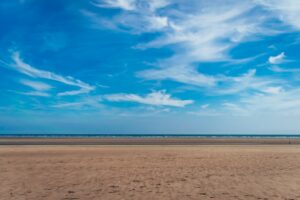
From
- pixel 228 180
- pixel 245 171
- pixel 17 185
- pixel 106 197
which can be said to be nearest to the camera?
pixel 106 197

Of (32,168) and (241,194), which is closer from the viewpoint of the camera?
(241,194)

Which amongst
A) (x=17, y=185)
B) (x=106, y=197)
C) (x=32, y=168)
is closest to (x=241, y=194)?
(x=106, y=197)

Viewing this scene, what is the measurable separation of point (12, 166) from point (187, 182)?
1120 cm

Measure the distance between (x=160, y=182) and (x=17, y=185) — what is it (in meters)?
6.11

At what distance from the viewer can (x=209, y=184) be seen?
12633mm

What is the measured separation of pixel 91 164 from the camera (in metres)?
18.7

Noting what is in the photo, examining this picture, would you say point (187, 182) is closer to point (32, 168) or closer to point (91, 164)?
point (91, 164)

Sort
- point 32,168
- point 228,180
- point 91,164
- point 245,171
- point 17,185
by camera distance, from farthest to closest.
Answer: point 91,164 < point 32,168 < point 245,171 < point 228,180 < point 17,185

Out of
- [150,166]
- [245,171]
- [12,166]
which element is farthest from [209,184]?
[12,166]

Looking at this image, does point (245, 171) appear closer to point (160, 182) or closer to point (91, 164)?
point (160, 182)

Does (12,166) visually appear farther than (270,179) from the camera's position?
Yes

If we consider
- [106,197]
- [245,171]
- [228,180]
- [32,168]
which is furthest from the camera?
[32,168]

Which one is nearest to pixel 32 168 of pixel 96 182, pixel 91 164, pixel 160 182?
pixel 91 164

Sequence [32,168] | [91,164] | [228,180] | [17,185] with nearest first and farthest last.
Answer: [17,185] < [228,180] < [32,168] < [91,164]
